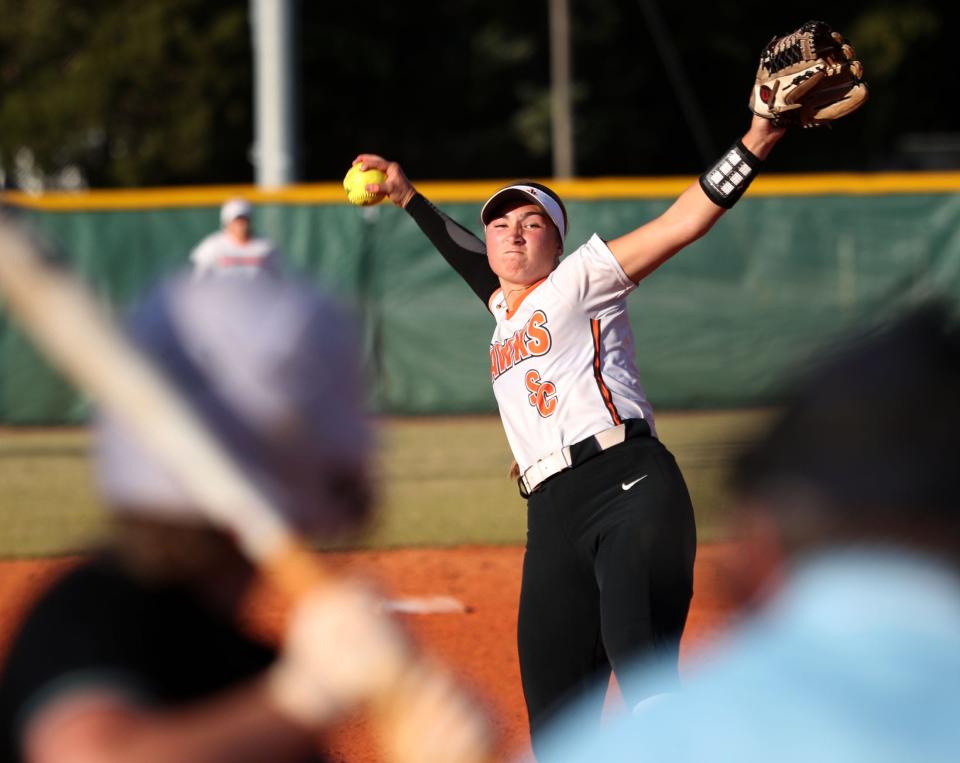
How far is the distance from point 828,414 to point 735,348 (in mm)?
13253

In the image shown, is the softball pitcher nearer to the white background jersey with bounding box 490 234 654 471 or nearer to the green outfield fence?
the white background jersey with bounding box 490 234 654 471

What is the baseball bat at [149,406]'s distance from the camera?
1580 mm

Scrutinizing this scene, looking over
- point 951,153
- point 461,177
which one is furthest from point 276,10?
point 951,153

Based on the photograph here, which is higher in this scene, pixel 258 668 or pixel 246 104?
pixel 258 668

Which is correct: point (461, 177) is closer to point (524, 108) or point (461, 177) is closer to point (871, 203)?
point (524, 108)

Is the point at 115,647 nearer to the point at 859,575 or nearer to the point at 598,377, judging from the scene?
the point at 859,575

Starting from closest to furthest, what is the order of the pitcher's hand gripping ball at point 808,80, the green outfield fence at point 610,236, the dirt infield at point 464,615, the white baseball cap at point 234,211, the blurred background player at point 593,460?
the pitcher's hand gripping ball at point 808,80
the blurred background player at point 593,460
the dirt infield at point 464,615
the white baseball cap at point 234,211
the green outfield fence at point 610,236

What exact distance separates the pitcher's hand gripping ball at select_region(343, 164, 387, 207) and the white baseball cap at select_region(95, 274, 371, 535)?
9.47 feet

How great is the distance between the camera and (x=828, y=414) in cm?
133

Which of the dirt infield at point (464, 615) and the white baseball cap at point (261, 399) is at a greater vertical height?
the white baseball cap at point (261, 399)

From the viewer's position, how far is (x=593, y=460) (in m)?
3.83

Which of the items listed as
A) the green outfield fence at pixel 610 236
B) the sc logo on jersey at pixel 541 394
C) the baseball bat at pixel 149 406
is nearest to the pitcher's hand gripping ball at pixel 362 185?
the sc logo on jersey at pixel 541 394

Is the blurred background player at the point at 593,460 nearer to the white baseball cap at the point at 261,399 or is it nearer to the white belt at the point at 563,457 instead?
the white belt at the point at 563,457

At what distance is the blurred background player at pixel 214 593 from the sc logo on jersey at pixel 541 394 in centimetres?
218
